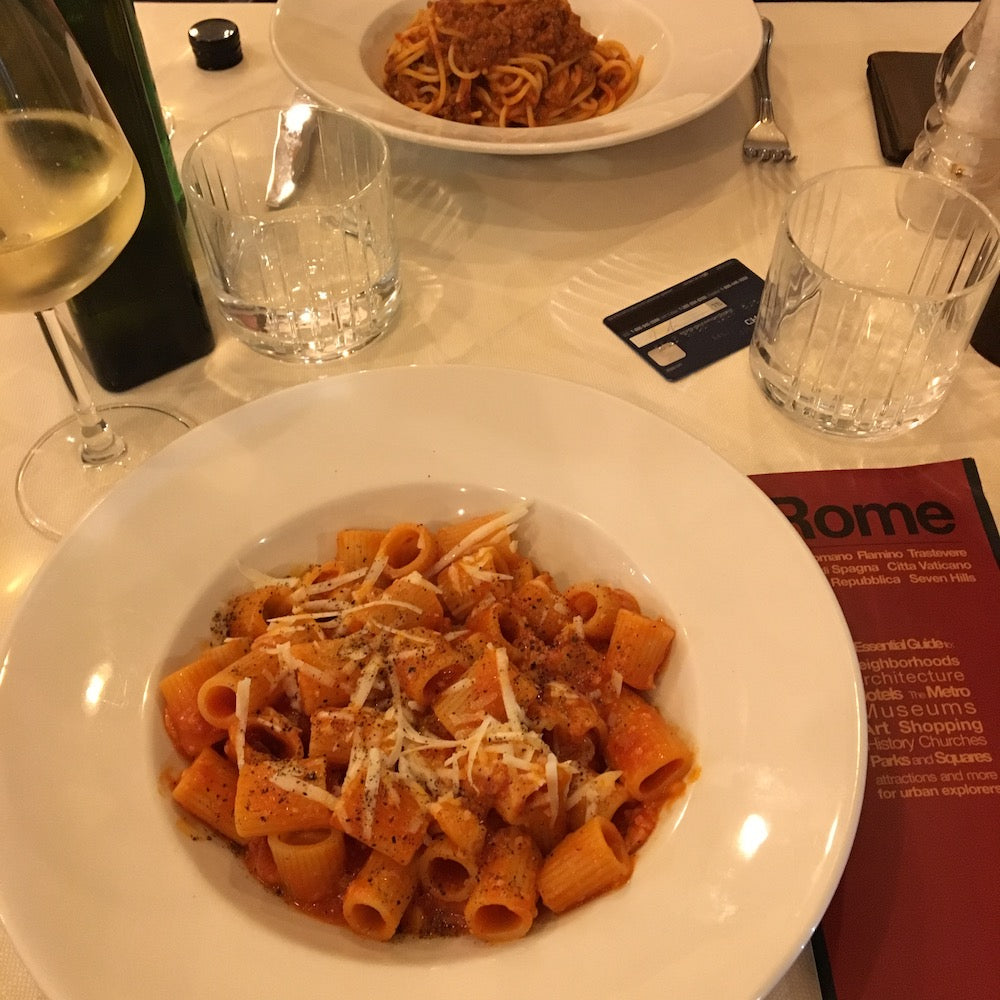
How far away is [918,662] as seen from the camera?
38.4 inches

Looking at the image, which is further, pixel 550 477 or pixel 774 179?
pixel 774 179

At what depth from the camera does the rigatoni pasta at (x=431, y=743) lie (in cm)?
79

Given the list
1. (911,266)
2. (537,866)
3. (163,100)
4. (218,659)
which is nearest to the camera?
(537,866)

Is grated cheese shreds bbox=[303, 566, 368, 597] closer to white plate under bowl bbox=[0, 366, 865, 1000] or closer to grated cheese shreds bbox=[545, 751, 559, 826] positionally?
white plate under bowl bbox=[0, 366, 865, 1000]

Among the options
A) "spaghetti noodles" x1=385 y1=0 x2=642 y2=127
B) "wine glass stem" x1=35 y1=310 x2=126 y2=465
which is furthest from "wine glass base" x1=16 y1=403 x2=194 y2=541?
"spaghetti noodles" x1=385 y1=0 x2=642 y2=127

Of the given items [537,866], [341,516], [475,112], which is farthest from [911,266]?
[537,866]

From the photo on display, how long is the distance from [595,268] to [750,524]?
0.61 metres

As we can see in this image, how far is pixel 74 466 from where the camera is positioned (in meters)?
1.16

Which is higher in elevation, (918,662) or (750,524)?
(750,524)

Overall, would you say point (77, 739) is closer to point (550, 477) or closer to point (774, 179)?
point (550, 477)

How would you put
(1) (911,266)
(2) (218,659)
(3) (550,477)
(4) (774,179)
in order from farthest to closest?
(4) (774,179) → (1) (911,266) → (3) (550,477) → (2) (218,659)

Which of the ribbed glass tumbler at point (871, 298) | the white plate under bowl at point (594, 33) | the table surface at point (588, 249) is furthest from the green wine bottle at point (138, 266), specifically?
the ribbed glass tumbler at point (871, 298)

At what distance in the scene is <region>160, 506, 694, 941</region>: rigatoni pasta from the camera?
793mm

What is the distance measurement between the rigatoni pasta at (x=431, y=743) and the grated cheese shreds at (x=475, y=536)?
0.02 meters
